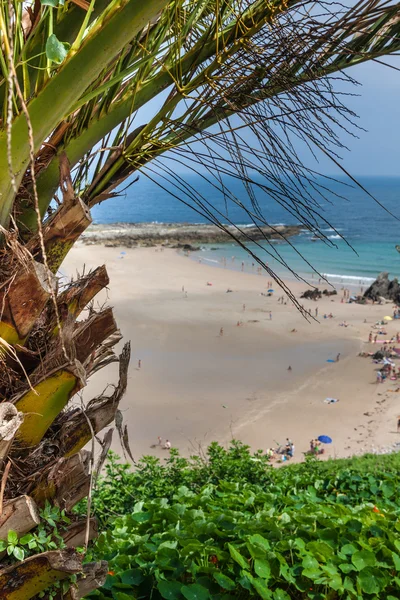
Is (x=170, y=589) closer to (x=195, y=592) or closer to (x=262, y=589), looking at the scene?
(x=195, y=592)

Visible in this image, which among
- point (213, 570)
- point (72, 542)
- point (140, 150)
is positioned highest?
point (140, 150)

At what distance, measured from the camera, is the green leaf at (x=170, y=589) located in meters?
2.56

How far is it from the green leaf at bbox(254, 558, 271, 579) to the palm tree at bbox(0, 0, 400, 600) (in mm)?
895

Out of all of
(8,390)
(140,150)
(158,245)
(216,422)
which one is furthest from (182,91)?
(158,245)

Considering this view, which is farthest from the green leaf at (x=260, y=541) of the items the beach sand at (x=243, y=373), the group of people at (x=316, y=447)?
the group of people at (x=316, y=447)

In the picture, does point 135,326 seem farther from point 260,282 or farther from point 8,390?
point 8,390

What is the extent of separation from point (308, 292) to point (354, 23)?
95.0 feet

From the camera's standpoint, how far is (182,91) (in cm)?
203

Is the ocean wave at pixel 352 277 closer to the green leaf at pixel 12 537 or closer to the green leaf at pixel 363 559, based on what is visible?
the green leaf at pixel 363 559

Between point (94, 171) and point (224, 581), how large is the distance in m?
2.01

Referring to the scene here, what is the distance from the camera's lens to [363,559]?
2.77m

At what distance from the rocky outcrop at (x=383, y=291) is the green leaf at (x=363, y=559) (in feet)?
93.8

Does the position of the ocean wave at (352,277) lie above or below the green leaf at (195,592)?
below

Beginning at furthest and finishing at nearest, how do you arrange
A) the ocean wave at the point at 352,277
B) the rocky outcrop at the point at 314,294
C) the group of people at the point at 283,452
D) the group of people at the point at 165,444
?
the ocean wave at the point at 352,277 → the rocky outcrop at the point at 314,294 → the group of people at the point at 165,444 → the group of people at the point at 283,452
